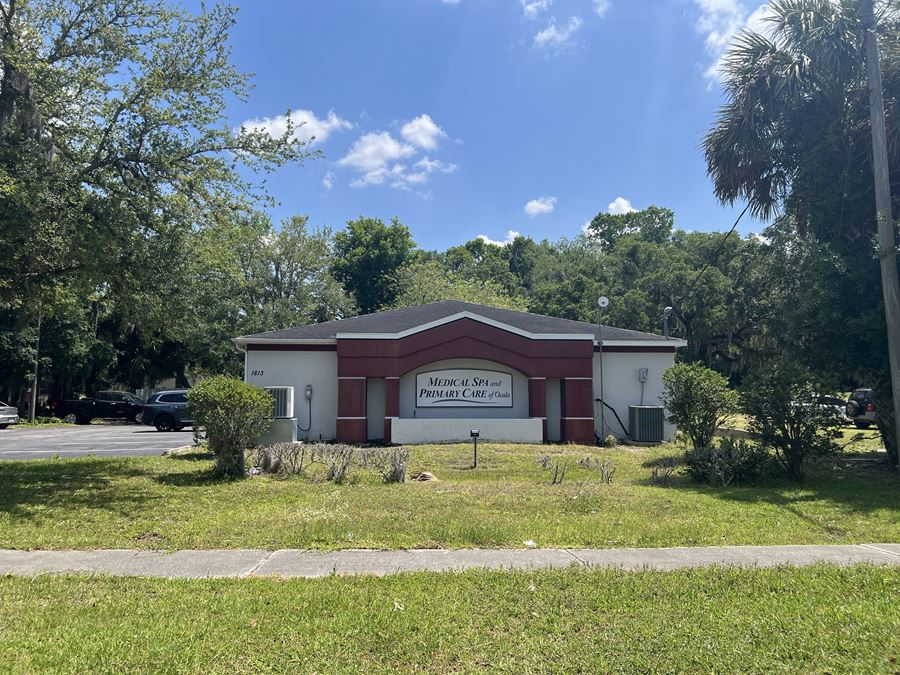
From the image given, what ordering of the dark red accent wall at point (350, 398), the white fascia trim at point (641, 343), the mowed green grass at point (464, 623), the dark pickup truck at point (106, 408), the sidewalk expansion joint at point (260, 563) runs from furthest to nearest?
1. the dark pickup truck at point (106, 408)
2. the white fascia trim at point (641, 343)
3. the dark red accent wall at point (350, 398)
4. the sidewalk expansion joint at point (260, 563)
5. the mowed green grass at point (464, 623)

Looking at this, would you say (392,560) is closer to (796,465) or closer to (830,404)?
(796,465)

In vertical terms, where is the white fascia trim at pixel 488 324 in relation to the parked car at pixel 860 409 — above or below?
above

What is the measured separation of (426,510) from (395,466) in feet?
8.83

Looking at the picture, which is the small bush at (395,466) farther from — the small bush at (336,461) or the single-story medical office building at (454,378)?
the single-story medical office building at (454,378)

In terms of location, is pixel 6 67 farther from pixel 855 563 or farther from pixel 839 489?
pixel 839 489

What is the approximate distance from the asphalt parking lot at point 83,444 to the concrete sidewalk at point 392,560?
32.6ft

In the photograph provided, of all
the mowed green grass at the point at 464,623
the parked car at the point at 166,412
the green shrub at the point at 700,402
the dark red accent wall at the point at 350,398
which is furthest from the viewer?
the parked car at the point at 166,412

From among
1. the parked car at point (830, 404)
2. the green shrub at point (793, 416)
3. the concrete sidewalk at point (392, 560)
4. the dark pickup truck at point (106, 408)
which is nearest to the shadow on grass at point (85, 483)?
the concrete sidewalk at point (392, 560)

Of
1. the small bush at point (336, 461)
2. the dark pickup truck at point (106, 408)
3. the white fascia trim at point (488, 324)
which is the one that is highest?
the white fascia trim at point (488, 324)

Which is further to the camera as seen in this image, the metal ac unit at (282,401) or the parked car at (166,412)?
the parked car at (166,412)

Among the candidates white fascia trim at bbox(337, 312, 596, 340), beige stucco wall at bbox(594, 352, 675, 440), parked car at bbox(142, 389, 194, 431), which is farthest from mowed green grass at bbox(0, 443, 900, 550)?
parked car at bbox(142, 389, 194, 431)

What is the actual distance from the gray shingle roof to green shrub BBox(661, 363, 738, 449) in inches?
246

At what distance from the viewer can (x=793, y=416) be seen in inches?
432

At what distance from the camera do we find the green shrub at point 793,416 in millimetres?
10945
